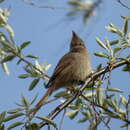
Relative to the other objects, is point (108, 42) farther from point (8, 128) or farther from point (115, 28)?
point (8, 128)

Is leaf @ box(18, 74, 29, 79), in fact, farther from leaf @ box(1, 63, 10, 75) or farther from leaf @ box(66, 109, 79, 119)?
leaf @ box(66, 109, 79, 119)

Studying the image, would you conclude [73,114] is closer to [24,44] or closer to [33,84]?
[33,84]

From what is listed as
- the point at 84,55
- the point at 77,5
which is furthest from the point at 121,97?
the point at 84,55

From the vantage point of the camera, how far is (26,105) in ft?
8.32

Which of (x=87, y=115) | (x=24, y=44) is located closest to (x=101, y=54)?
(x=87, y=115)

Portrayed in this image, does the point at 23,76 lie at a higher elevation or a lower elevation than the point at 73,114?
higher

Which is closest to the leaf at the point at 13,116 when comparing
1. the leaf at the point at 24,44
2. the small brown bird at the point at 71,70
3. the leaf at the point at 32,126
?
the leaf at the point at 32,126

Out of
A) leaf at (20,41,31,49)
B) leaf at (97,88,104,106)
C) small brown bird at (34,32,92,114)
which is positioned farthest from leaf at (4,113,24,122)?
small brown bird at (34,32,92,114)

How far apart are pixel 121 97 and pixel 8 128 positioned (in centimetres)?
99

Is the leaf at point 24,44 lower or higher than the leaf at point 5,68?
higher

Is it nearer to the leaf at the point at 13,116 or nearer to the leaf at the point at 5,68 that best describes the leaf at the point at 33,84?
the leaf at the point at 5,68

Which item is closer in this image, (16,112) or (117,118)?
(16,112)

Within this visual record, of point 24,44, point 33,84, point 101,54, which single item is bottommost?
point 33,84

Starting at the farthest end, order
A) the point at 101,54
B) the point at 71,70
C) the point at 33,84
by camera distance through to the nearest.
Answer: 1. the point at 71,70
2. the point at 33,84
3. the point at 101,54
